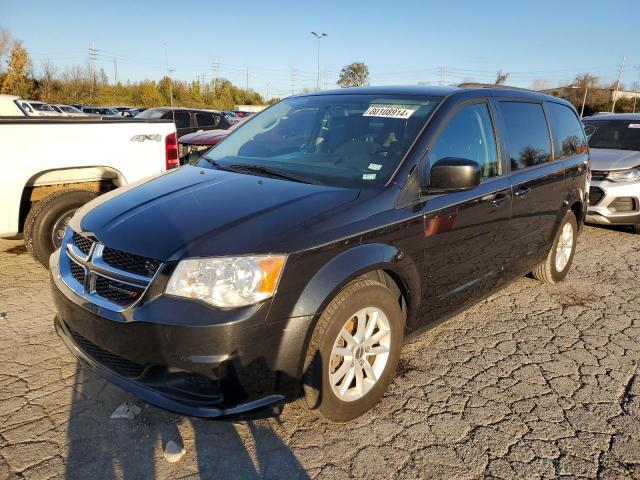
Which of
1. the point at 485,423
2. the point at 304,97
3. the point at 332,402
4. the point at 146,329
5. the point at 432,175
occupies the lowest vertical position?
the point at 485,423

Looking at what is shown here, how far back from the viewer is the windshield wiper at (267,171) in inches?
119

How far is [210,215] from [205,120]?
43.3ft

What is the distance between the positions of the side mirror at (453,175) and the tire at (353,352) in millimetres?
702

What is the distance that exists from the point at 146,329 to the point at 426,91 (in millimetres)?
2484

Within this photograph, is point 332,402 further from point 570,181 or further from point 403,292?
point 570,181

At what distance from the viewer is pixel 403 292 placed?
299 cm

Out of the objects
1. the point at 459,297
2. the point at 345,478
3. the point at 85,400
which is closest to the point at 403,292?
the point at 459,297

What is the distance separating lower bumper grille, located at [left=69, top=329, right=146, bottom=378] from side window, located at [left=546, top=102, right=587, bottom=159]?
12.9 feet

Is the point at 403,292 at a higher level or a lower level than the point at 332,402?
higher

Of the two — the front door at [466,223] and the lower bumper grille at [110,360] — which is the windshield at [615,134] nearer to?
the front door at [466,223]

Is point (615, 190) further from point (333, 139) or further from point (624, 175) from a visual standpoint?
point (333, 139)

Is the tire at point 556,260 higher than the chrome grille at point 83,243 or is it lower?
lower

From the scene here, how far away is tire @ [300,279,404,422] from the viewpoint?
2.46 meters

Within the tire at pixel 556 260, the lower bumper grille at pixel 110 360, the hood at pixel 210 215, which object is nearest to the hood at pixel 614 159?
the tire at pixel 556 260
